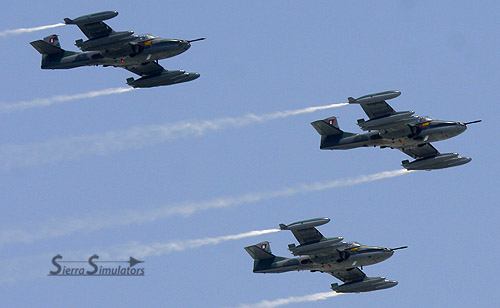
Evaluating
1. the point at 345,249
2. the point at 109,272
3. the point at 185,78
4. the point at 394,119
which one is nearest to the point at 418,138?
the point at 394,119

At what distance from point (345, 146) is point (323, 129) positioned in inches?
103

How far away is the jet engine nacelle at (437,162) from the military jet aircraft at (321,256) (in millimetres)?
10228

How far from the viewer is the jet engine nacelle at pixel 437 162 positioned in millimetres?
132750

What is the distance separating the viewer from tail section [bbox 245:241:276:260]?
12912cm

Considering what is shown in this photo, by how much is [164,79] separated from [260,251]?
1866 centimetres

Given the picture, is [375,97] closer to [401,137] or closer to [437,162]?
[401,137]

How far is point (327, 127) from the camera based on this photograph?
130m

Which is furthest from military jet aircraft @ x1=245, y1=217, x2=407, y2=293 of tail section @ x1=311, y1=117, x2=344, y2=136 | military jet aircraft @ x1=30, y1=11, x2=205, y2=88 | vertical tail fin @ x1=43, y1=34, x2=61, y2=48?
vertical tail fin @ x1=43, y1=34, x2=61, y2=48

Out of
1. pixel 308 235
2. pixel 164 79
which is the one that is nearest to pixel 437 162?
pixel 308 235

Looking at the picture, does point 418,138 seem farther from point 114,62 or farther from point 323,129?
point 114,62

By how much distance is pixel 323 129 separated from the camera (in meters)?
130

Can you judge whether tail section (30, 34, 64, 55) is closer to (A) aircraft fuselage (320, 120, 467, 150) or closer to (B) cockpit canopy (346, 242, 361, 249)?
(A) aircraft fuselage (320, 120, 467, 150)

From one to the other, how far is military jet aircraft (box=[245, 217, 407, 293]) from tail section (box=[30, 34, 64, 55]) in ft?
83.8

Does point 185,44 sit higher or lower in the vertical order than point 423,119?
higher
